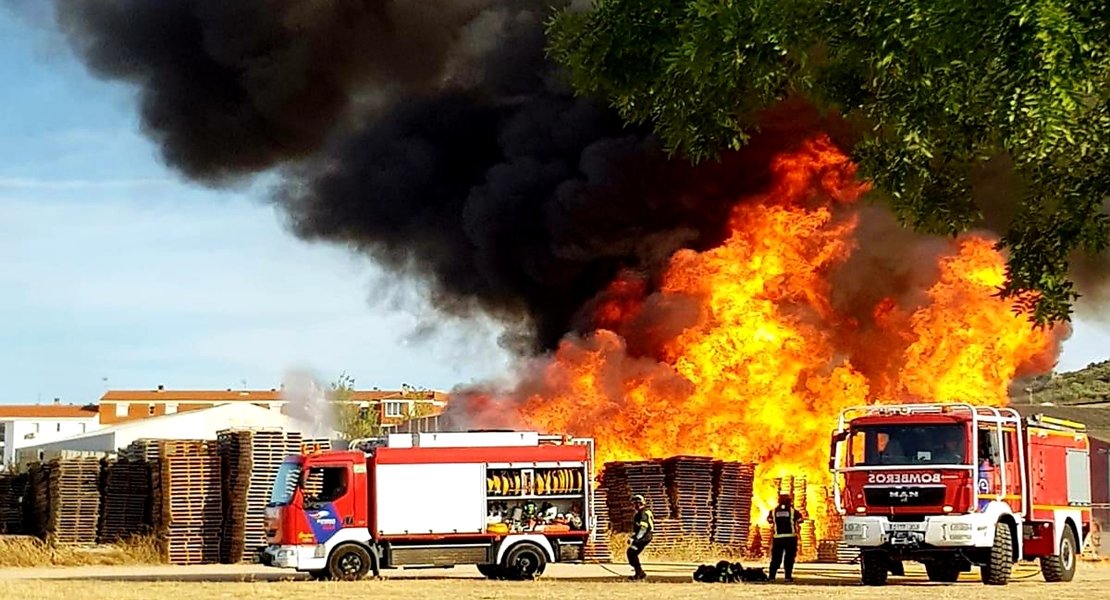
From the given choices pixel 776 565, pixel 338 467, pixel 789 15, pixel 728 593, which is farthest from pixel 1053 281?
pixel 338 467

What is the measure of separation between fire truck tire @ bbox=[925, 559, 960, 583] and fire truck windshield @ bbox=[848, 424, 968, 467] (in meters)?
2.19

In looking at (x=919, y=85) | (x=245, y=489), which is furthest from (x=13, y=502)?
(x=919, y=85)

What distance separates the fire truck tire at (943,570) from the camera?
27.4m

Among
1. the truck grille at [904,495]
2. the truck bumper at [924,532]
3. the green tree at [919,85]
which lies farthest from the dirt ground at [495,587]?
the green tree at [919,85]

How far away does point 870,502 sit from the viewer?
2597cm

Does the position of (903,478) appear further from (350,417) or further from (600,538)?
(350,417)

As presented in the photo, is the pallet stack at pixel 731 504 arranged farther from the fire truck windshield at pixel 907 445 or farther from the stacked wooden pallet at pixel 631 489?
the fire truck windshield at pixel 907 445

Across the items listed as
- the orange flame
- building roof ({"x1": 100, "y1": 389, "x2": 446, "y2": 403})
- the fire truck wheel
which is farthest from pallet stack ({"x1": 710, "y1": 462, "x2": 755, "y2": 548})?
building roof ({"x1": 100, "y1": 389, "x2": 446, "y2": 403})

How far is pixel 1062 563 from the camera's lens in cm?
2773

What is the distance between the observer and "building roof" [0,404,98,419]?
15600cm

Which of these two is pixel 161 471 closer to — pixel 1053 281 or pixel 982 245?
pixel 982 245

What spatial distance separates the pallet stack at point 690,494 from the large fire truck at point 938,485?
28.3 feet

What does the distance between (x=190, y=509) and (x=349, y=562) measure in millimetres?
7878

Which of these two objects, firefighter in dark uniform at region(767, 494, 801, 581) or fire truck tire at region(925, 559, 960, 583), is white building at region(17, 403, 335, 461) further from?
fire truck tire at region(925, 559, 960, 583)
